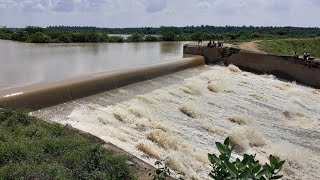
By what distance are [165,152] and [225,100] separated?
6218 millimetres

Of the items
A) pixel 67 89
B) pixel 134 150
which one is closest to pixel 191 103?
pixel 67 89

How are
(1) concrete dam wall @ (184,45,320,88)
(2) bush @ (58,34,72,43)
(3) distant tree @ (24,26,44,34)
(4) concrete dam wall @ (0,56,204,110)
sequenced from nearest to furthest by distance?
(4) concrete dam wall @ (0,56,204,110)
(1) concrete dam wall @ (184,45,320,88)
(2) bush @ (58,34,72,43)
(3) distant tree @ (24,26,44,34)

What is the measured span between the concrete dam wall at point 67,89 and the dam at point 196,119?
17 centimetres

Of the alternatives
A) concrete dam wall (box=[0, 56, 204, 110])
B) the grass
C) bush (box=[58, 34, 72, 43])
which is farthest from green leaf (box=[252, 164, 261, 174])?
bush (box=[58, 34, 72, 43])

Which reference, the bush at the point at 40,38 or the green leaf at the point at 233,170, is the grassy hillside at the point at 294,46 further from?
the green leaf at the point at 233,170

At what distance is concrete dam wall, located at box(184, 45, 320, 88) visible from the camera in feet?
61.9

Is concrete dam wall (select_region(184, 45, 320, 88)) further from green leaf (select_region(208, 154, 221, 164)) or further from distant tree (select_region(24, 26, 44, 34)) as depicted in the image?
distant tree (select_region(24, 26, 44, 34))

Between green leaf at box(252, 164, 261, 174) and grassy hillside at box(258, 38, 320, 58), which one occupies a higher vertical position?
green leaf at box(252, 164, 261, 174)

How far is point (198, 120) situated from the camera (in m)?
11.0

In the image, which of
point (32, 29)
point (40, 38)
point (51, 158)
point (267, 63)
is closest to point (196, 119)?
point (51, 158)

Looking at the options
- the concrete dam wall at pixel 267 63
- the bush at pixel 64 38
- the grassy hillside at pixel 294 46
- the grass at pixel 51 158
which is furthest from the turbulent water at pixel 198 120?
the bush at pixel 64 38

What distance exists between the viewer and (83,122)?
28.6ft

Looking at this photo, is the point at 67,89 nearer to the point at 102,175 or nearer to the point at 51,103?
the point at 51,103

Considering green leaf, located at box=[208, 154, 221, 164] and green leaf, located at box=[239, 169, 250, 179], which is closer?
green leaf, located at box=[239, 169, 250, 179]
